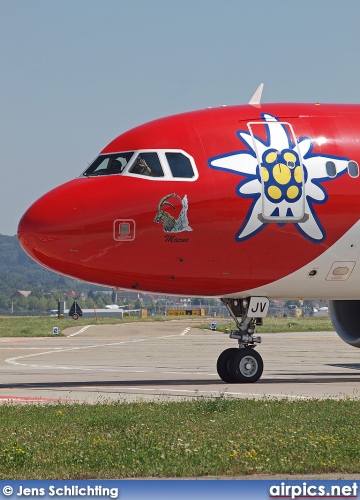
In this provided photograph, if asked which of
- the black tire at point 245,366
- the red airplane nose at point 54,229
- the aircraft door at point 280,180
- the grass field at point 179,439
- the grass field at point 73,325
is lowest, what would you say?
the grass field at point 179,439

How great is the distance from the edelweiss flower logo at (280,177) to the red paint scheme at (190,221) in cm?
17

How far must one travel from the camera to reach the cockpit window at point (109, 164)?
24266mm

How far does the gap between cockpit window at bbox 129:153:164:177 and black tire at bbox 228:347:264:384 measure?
4.78 metres

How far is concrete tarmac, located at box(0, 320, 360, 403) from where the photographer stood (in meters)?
22.7

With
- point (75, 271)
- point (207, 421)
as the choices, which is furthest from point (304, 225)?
point (207, 421)

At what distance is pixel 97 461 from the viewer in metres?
12.8

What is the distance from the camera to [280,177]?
2447 centimetres

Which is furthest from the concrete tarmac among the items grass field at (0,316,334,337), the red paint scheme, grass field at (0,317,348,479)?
grass field at (0,316,334,337)

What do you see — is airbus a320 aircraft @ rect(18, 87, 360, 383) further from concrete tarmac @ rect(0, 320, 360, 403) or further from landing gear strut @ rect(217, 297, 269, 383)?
concrete tarmac @ rect(0, 320, 360, 403)

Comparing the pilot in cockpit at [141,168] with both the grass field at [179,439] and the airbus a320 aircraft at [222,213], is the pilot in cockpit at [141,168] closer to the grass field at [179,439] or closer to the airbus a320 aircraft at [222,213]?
the airbus a320 aircraft at [222,213]

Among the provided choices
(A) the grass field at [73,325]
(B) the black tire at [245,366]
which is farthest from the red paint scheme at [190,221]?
(A) the grass field at [73,325]

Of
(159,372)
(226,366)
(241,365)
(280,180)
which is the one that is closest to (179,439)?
(241,365)

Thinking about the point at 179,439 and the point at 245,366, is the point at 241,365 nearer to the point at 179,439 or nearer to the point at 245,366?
the point at 245,366

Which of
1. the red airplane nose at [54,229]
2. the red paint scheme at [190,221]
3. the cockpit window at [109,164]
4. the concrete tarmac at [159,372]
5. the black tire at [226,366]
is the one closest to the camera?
the concrete tarmac at [159,372]
